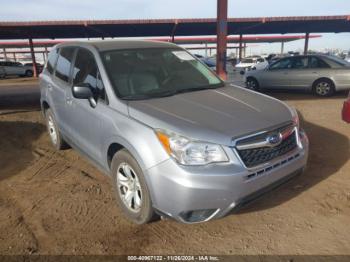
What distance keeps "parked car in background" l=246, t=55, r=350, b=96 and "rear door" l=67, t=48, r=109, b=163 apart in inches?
344

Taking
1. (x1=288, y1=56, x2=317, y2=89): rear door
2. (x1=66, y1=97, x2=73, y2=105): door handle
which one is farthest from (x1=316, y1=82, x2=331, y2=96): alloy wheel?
(x1=66, y1=97, x2=73, y2=105): door handle

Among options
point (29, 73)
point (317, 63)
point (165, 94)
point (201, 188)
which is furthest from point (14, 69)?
point (201, 188)

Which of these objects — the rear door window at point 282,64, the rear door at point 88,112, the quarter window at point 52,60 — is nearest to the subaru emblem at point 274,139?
the rear door at point 88,112

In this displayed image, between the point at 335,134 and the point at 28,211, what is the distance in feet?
17.4

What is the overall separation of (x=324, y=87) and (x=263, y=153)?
886 centimetres

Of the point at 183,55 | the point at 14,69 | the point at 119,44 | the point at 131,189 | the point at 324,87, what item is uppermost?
the point at 119,44

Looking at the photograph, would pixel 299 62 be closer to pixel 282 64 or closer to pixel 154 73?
pixel 282 64

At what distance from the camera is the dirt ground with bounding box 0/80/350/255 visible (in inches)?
113

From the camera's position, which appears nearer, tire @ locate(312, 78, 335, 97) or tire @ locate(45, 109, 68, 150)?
tire @ locate(45, 109, 68, 150)

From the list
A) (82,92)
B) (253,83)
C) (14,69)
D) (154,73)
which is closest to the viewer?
(82,92)

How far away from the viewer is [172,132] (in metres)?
2.68

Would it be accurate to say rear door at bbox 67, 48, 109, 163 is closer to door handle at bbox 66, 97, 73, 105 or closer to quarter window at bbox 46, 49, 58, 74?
door handle at bbox 66, 97, 73, 105

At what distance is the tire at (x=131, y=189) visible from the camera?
2.89m

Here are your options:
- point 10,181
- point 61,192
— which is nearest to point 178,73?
point 61,192
